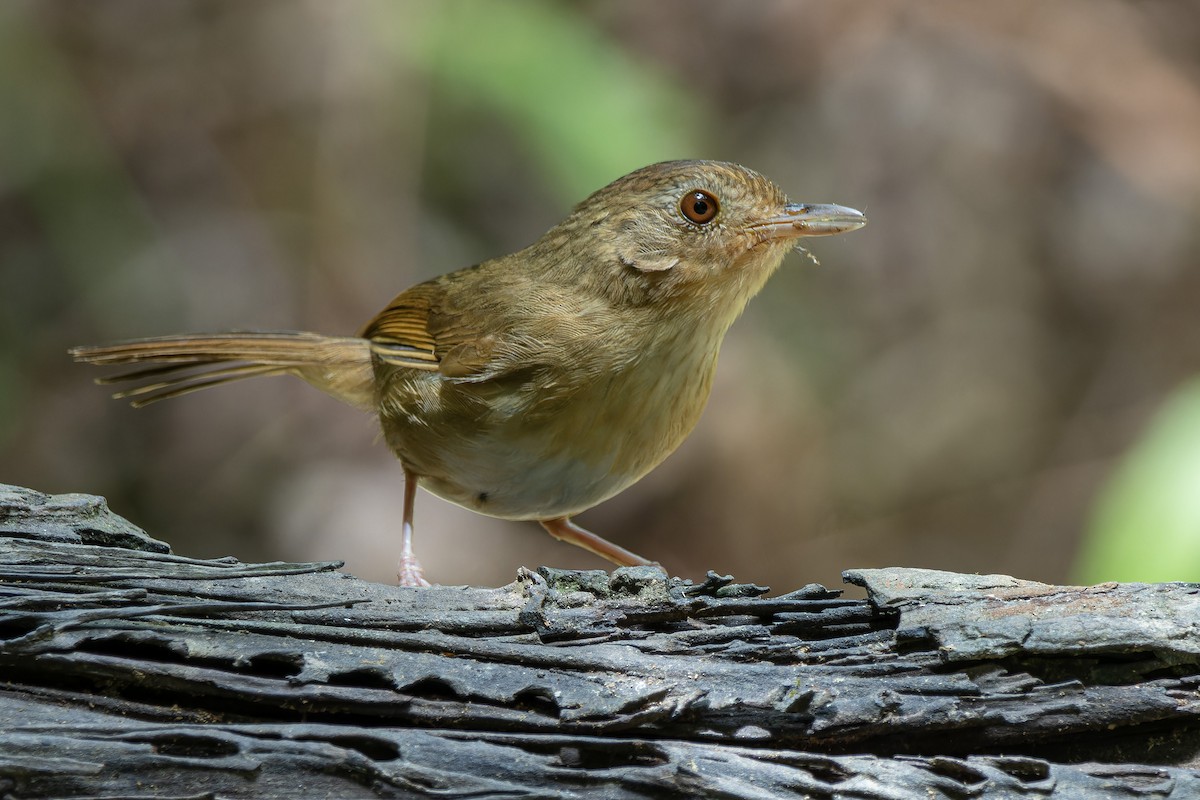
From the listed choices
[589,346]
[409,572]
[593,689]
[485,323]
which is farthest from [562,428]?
[593,689]

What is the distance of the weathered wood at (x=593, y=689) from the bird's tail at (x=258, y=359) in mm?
1840

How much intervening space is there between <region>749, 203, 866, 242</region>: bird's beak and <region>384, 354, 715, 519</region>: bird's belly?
1.54 feet

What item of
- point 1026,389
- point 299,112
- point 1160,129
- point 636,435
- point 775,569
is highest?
point 1160,129

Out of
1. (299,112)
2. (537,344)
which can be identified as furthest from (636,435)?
(299,112)

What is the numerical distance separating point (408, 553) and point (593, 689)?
1.88 metres

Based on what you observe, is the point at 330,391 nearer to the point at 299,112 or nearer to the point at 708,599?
the point at 708,599

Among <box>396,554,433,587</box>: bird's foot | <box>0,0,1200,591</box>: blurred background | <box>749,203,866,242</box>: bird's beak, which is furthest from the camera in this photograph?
<box>0,0,1200,591</box>: blurred background

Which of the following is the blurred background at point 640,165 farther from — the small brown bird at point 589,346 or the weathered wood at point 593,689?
the weathered wood at point 593,689

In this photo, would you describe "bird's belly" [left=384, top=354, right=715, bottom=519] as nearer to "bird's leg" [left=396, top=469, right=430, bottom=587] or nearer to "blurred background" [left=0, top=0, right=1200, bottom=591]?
"bird's leg" [left=396, top=469, right=430, bottom=587]

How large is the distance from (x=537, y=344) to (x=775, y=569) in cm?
370

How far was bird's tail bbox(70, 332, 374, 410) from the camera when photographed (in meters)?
4.42

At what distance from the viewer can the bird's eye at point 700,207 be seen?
376 centimetres

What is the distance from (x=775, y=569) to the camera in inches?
270

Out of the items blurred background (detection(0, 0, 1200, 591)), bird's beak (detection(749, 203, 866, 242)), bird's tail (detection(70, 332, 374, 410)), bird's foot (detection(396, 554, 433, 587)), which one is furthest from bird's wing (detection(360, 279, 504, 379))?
blurred background (detection(0, 0, 1200, 591))
